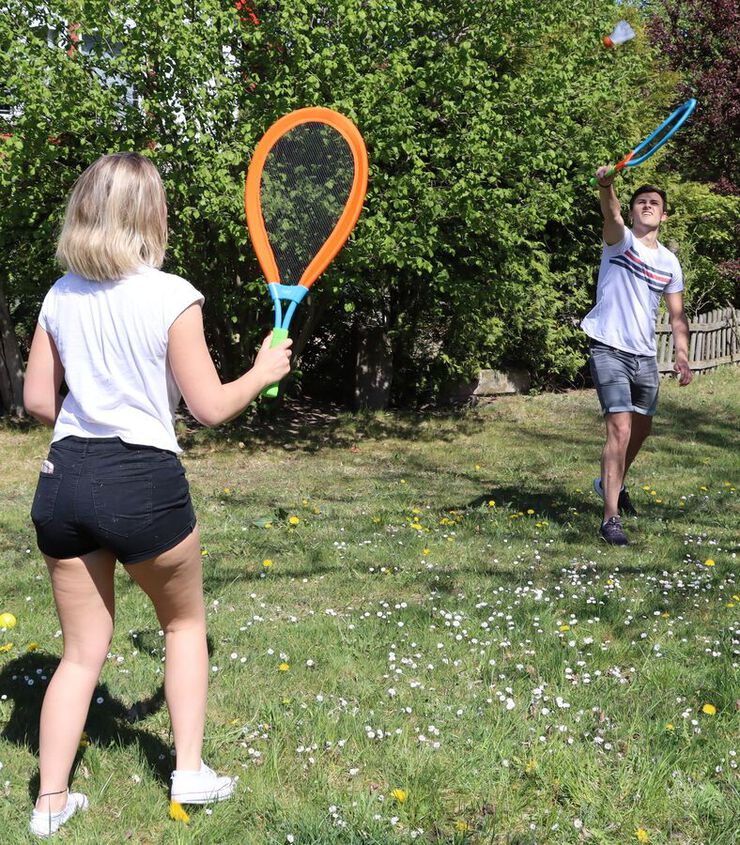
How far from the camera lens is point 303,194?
3986mm

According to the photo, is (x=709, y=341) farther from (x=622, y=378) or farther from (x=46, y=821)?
(x=46, y=821)

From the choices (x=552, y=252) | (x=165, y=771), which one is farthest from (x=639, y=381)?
(x=552, y=252)

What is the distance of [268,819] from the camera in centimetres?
277

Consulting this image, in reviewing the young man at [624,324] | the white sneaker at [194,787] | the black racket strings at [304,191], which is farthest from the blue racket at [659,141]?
the white sneaker at [194,787]

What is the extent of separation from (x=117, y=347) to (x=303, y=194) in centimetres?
167

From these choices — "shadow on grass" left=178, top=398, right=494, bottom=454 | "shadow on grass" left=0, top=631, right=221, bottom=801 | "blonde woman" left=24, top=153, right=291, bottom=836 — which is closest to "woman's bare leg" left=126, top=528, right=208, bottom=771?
"blonde woman" left=24, top=153, right=291, bottom=836

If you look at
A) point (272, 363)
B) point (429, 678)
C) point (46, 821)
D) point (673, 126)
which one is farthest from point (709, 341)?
point (46, 821)

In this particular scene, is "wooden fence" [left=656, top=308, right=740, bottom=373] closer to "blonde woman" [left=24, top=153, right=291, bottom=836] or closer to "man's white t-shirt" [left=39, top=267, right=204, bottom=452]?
"blonde woman" [left=24, top=153, right=291, bottom=836]

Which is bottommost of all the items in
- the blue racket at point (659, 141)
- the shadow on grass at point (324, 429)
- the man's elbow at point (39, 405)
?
the shadow on grass at point (324, 429)

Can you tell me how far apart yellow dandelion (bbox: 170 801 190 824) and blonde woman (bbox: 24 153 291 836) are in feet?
0.97

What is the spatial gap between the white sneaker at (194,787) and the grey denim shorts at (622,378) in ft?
12.2

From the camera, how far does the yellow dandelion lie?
2.74 metres

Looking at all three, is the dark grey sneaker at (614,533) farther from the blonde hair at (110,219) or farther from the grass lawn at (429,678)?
the blonde hair at (110,219)

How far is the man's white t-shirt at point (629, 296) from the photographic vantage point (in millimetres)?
5812
